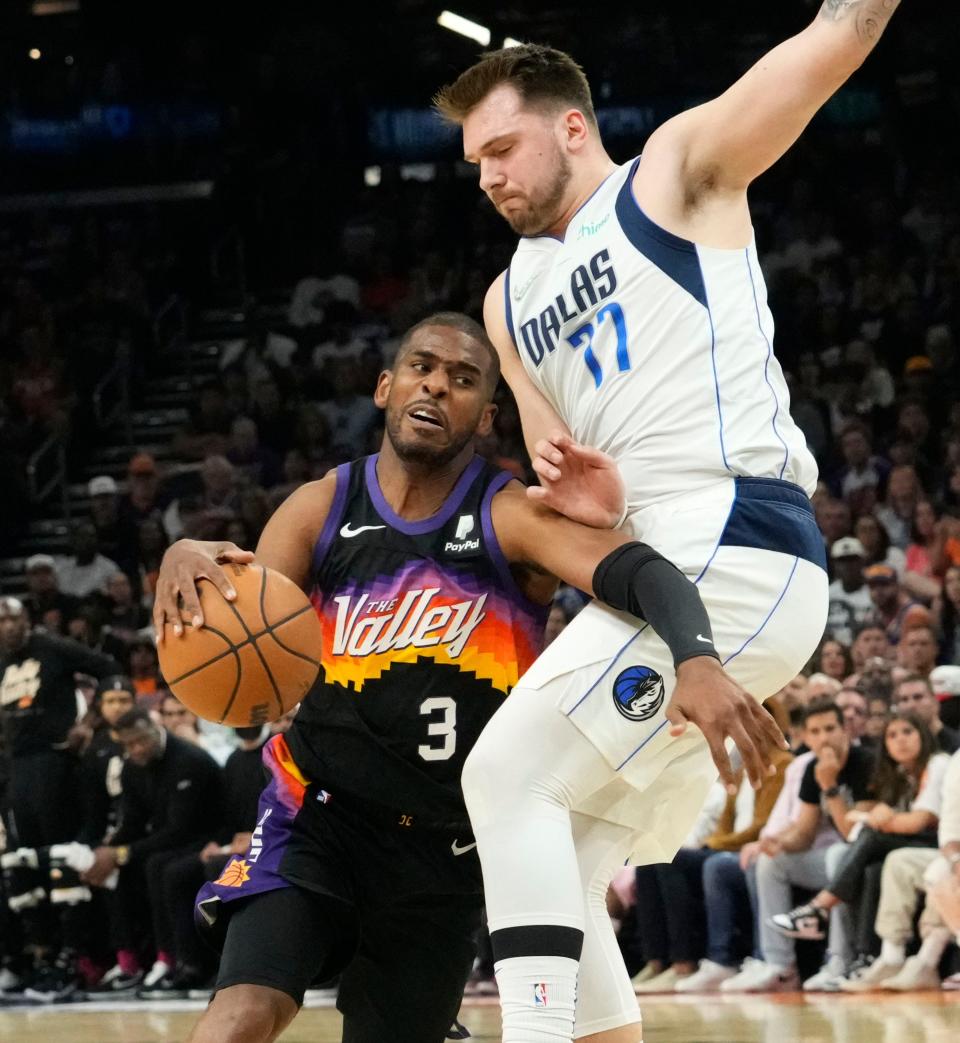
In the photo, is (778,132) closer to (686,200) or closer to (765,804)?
(686,200)

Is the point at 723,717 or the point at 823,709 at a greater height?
the point at 723,717

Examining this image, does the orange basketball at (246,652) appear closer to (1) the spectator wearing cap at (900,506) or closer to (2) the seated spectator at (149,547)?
(1) the spectator wearing cap at (900,506)

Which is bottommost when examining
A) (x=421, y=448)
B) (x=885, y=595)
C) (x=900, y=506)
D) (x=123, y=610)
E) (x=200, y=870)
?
(x=200, y=870)

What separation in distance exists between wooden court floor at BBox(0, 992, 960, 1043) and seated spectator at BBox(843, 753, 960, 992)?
0.21 meters

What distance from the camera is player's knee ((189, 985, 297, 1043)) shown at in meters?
3.97

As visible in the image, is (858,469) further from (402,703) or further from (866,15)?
(866,15)

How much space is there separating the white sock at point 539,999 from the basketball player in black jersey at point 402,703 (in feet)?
2.07

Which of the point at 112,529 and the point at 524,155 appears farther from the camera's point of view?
the point at 112,529

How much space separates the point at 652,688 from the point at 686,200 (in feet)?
3.64

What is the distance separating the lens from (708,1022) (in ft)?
26.9

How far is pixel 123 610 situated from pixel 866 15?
1153 cm

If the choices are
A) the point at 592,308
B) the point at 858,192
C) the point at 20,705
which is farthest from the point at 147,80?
the point at 592,308

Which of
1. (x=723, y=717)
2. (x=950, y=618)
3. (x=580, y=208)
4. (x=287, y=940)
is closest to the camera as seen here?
(x=723, y=717)

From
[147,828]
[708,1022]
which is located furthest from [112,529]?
[708,1022]
